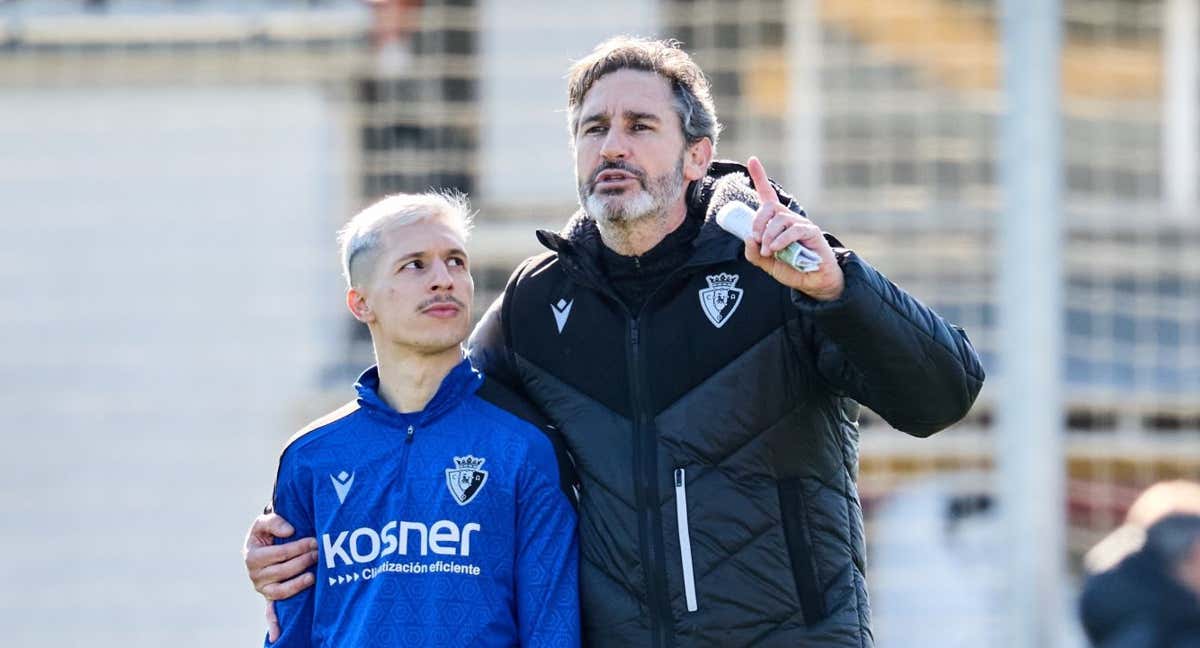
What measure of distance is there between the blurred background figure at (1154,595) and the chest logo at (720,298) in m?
1.27

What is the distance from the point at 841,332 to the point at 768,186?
0.93ft

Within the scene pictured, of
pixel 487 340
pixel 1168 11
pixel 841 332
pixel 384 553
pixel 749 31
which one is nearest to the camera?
pixel 841 332

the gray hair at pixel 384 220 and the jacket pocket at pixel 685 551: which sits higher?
the gray hair at pixel 384 220

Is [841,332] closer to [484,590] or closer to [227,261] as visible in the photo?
[484,590]

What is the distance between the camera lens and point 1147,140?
8414mm

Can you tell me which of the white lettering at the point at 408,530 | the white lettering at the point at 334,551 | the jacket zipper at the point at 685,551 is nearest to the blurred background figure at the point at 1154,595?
the jacket zipper at the point at 685,551

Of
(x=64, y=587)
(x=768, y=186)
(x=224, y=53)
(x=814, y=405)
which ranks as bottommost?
(x=64, y=587)

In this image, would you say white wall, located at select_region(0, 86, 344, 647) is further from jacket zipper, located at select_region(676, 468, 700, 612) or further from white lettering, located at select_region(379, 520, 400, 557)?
jacket zipper, located at select_region(676, 468, 700, 612)

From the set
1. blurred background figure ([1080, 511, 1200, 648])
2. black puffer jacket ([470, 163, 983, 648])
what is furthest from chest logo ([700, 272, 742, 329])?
blurred background figure ([1080, 511, 1200, 648])

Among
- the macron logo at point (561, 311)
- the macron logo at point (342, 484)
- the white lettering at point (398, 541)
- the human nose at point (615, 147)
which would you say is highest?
the human nose at point (615, 147)

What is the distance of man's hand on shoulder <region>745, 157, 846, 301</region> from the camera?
336cm

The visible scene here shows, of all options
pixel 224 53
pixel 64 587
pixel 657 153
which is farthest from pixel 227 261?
pixel 657 153

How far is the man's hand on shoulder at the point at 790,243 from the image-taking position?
336cm

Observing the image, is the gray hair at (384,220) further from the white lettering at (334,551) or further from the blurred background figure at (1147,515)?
the blurred background figure at (1147,515)
